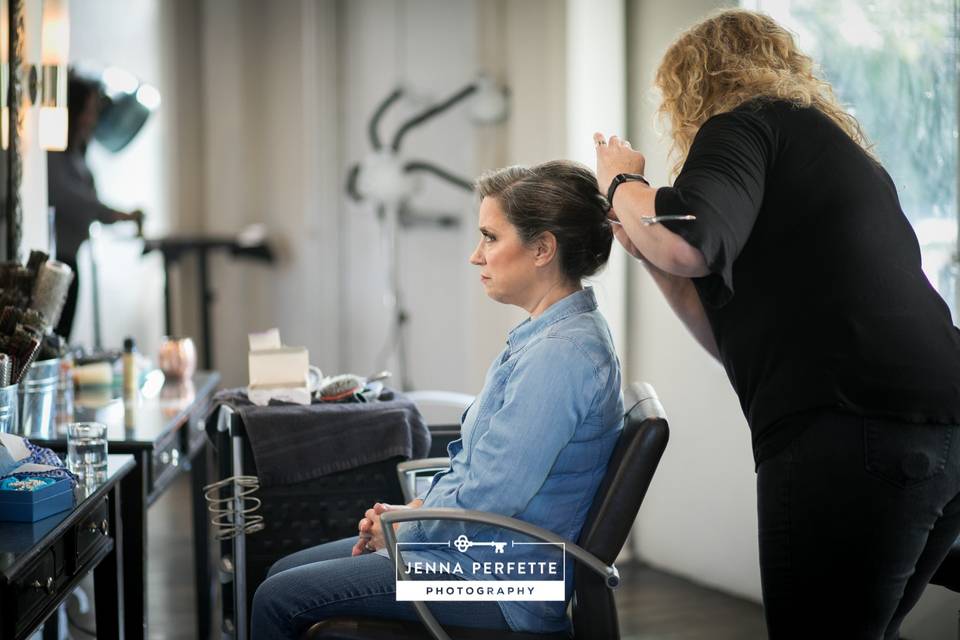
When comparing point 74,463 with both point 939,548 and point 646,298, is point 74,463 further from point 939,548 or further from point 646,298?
point 646,298

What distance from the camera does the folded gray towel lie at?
1974 mm

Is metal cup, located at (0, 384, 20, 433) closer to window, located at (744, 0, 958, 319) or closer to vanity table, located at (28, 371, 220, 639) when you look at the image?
vanity table, located at (28, 371, 220, 639)

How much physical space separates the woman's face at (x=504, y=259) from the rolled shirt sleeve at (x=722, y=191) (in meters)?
0.35

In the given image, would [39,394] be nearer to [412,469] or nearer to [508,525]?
[412,469]

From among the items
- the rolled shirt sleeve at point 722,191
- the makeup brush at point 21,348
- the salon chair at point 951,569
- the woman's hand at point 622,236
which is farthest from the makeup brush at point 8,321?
the salon chair at point 951,569

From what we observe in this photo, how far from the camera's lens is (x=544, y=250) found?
1.73m

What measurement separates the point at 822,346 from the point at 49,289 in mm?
1579

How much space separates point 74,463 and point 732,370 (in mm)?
1097

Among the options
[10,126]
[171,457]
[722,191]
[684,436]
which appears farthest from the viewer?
[684,436]

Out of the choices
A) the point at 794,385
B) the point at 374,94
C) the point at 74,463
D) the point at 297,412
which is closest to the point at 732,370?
the point at 794,385

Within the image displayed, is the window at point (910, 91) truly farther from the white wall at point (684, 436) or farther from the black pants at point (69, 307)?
the black pants at point (69, 307)

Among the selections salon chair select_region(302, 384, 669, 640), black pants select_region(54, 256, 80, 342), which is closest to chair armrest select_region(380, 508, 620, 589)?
salon chair select_region(302, 384, 669, 640)

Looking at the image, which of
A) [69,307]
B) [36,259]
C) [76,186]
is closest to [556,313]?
[36,259]

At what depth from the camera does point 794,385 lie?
4.73 feet
